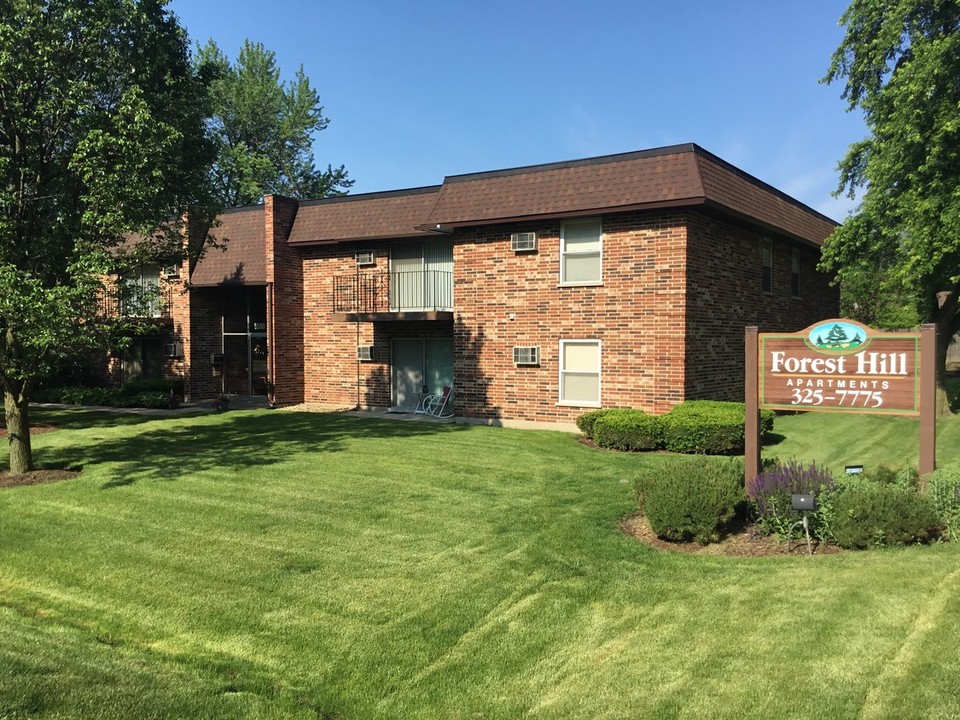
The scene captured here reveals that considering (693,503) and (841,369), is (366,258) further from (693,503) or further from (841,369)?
(841,369)

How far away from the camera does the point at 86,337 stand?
392 inches

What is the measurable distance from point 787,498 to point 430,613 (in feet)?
12.1

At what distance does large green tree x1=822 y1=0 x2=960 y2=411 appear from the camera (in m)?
14.7

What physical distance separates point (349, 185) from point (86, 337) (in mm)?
39683

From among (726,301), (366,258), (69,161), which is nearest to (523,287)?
(726,301)

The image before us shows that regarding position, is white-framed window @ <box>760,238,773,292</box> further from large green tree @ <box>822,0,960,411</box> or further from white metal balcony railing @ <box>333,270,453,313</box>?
white metal balcony railing @ <box>333,270,453,313</box>

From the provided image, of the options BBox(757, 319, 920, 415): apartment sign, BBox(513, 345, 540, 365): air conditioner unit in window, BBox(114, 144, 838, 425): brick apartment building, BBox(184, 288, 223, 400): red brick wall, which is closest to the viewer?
BBox(757, 319, 920, 415): apartment sign

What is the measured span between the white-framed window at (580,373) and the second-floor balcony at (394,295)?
3.49m

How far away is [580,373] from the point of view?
1591 centimetres

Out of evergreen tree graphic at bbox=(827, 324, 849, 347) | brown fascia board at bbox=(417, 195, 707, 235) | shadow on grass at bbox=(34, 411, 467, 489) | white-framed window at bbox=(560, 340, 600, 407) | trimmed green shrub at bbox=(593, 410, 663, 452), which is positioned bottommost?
shadow on grass at bbox=(34, 411, 467, 489)

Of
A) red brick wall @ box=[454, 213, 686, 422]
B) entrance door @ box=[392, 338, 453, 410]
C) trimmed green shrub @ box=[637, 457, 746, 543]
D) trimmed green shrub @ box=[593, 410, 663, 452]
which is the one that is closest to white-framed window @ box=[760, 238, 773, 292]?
red brick wall @ box=[454, 213, 686, 422]

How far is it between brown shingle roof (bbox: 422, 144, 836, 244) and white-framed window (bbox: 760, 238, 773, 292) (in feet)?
1.96

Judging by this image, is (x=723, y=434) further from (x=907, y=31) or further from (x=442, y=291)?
(x=907, y=31)

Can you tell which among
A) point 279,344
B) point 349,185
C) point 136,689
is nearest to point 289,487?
point 136,689
